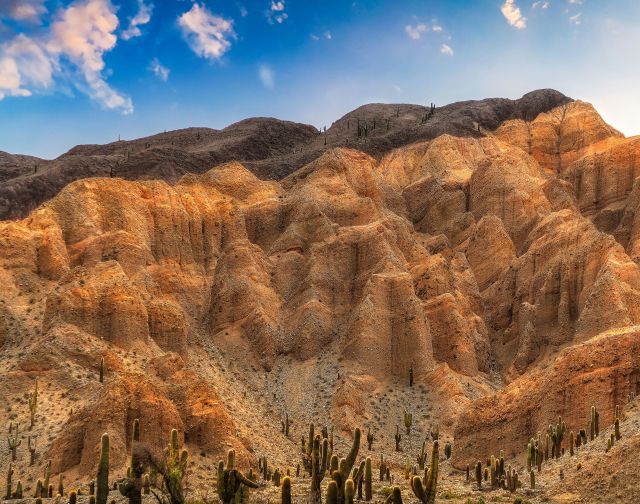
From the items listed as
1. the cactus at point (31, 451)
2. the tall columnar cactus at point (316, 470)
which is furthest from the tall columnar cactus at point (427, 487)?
the cactus at point (31, 451)

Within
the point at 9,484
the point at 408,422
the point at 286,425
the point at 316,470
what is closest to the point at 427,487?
the point at 316,470

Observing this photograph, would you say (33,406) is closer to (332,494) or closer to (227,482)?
(227,482)

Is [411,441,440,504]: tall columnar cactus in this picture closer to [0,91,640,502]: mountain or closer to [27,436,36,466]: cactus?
[0,91,640,502]: mountain

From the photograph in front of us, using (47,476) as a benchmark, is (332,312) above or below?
above

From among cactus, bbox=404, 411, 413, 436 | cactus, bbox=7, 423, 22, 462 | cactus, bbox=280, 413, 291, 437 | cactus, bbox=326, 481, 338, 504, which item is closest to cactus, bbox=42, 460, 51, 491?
cactus, bbox=7, 423, 22, 462

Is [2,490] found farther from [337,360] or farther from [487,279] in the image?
[487,279]
